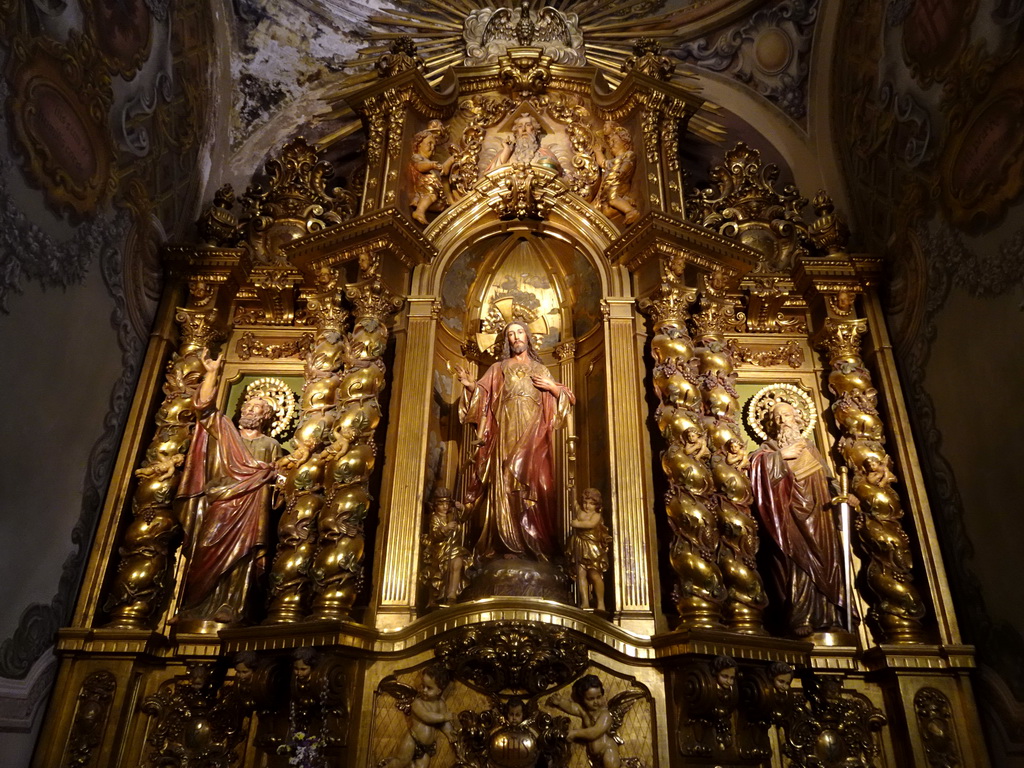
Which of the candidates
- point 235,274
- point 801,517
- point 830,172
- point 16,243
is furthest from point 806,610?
point 16,243

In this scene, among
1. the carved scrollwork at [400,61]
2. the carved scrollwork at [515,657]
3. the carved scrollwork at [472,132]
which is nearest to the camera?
the carved scrollwork at [515,657]

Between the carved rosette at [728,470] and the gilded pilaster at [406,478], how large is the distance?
2434mm

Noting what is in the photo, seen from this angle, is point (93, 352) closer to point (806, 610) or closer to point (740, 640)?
point (740, 640)

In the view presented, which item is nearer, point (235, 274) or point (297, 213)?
point (235, 274)

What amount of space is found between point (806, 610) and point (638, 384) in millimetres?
2378

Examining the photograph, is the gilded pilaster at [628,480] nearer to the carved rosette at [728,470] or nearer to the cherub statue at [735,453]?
the carved rosette at [728,470]

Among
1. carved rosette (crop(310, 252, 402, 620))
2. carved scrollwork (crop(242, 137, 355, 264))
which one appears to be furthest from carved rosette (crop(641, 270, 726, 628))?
carved scrollwork (crop(242, 137, 355, 264))

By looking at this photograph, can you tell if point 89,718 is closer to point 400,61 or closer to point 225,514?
point 225,514

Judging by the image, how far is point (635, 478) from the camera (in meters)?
6.93

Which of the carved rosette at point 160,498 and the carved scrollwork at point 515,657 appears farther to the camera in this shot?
the carved rosette at point 160,498

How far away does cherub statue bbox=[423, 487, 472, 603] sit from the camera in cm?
661

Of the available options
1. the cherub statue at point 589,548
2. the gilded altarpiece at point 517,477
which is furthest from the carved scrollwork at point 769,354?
the cherub statue at point 589,548

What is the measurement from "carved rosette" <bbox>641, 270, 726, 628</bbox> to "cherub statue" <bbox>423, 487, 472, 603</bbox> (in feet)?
5.69

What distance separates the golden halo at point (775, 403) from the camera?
7.79m
